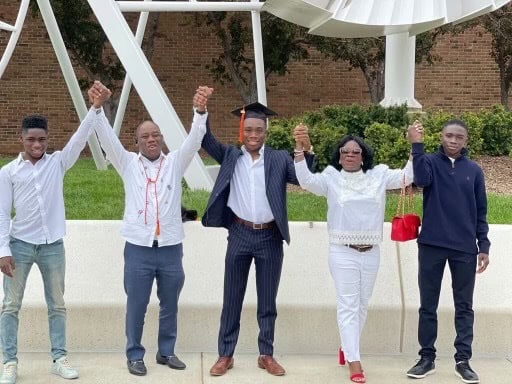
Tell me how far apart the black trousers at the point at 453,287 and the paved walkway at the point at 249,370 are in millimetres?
353

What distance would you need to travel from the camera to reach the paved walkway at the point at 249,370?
5367mm

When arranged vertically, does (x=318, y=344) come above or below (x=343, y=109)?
below

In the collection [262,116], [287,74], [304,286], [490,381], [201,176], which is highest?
[287,74]

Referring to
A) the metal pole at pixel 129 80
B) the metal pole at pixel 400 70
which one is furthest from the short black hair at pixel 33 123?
the metal pole at pixel 129 80

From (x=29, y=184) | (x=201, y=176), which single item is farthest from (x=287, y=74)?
(x=29, y=184)

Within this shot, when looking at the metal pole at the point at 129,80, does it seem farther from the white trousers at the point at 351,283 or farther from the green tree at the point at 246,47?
the white trousers at the point at 351,283

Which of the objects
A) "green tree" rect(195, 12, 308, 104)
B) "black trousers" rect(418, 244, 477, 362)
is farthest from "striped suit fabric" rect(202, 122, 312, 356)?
"green tree" rect(195, 12, 308, 104)

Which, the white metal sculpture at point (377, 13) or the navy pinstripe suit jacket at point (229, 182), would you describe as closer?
the navy pinstripe suit jacket at point (229, 182)

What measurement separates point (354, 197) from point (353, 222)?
16 cm

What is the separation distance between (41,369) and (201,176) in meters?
4.18

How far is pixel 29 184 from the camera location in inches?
199

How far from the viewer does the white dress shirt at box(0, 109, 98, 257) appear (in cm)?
501

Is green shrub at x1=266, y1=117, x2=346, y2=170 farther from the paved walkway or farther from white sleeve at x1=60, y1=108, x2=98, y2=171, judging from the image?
white sleeve at x1=60, y1=108, x2=98, y2=171

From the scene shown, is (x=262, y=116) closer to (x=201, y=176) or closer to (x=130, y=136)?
(x=201, y=176)
